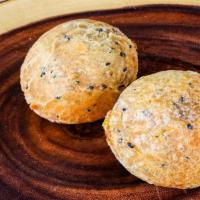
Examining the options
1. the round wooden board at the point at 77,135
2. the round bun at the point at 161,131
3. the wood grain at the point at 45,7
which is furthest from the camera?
the wood grain at the point at 45,7

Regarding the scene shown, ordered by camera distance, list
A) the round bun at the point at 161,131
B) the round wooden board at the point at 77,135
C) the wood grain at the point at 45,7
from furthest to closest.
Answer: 1. the wood grain at the point at 45,7
2. the round wooden board at the point at 77,135
3. the round bun at the point at 161,131

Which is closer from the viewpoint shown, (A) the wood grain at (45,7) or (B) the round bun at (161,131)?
(B) the round bun at (161,131)

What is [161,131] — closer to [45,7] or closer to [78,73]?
[78,73]

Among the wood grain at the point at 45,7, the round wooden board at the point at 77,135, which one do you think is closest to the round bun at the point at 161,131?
the round wooden board at the point at 77,135

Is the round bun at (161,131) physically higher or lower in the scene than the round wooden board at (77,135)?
higher

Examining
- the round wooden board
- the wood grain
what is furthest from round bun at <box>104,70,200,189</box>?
the wood grain

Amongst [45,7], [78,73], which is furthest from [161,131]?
[45,7]

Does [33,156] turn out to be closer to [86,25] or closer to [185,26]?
[86,25]

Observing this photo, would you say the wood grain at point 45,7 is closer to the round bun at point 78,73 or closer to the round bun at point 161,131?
the round bun at point 78,73
